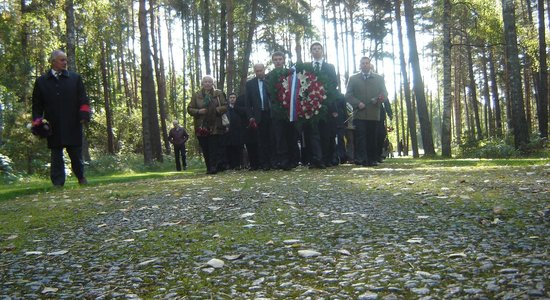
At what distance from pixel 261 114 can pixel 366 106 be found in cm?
250

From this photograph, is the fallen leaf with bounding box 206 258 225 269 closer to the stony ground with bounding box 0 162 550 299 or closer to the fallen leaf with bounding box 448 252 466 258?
the stony ground with bounding box 0 162 550 299

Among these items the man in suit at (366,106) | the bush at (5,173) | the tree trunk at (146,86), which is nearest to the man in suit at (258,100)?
the man in suit at (366,106)

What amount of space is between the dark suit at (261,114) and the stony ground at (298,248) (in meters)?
6.02

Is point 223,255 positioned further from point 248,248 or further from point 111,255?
point 111,255

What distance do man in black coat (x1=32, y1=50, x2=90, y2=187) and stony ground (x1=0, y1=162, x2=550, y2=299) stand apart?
2907 mm

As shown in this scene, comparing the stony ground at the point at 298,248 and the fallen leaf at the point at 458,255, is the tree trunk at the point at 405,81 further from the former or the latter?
the fallen leaf at the point at 458,255

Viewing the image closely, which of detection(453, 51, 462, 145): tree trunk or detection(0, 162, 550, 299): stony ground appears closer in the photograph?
detection(0, 162, 550, 299): stony ground

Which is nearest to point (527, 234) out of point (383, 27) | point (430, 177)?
point (430, 177)

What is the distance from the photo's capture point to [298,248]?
3184mm

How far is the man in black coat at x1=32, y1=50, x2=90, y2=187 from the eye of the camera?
27.3 feet

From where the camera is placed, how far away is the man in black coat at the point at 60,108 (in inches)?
328

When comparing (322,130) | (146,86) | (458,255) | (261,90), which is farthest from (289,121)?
(146,86)

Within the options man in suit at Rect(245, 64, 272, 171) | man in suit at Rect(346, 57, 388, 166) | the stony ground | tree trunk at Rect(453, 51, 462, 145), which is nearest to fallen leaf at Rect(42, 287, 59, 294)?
the stony ground

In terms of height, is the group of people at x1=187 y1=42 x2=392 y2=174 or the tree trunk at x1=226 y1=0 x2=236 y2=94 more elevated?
the tree trunk at x1=226 y1=0 x2=236 y2=94
